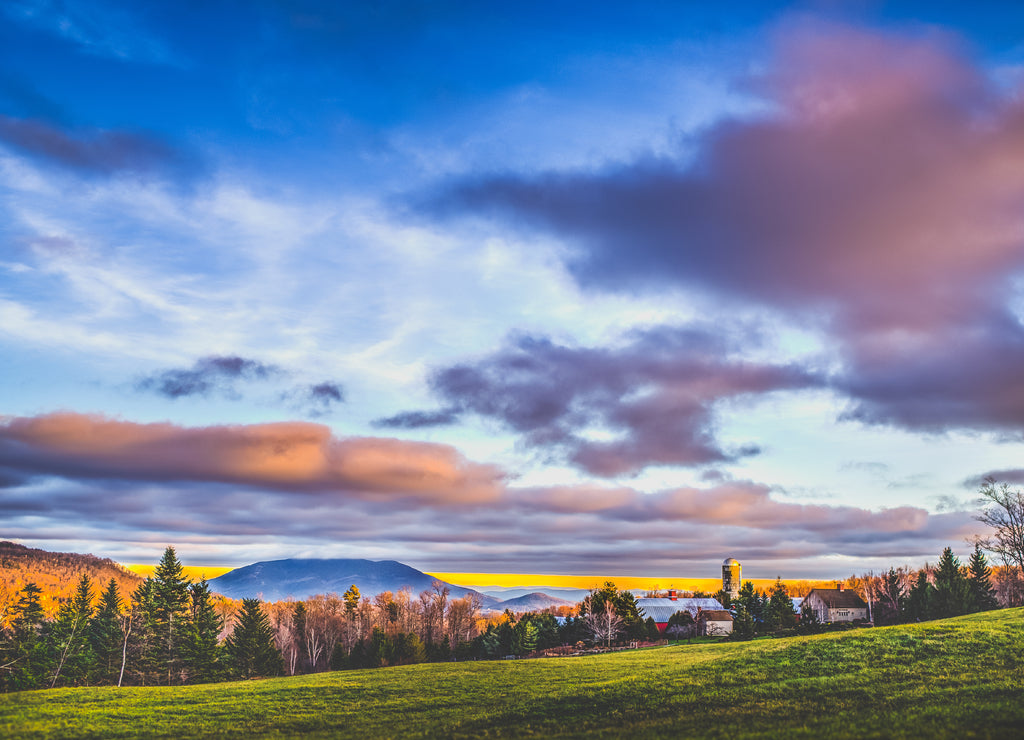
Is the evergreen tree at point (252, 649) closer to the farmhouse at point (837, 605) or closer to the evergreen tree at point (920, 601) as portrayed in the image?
the evergreen tree at point (920, 601)

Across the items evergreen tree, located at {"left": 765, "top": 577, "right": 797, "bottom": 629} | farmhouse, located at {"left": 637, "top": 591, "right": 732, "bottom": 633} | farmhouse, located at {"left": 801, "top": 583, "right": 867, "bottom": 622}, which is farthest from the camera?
farmhouse, located at {"left": 637, "top": 591, "right": 732, "bottom": 633}

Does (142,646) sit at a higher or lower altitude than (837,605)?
higher

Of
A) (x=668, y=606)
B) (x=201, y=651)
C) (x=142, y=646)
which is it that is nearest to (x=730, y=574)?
(x=668, y=606)

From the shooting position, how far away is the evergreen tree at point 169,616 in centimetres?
7675

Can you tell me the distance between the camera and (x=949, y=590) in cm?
8856

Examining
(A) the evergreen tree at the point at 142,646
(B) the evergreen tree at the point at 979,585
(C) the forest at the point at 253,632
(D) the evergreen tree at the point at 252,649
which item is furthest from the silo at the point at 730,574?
(A) the evergreen tree at the point at 142,646

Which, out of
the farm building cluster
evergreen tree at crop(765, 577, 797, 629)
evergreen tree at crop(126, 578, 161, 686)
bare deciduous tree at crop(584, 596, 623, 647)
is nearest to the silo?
the farm building cluster

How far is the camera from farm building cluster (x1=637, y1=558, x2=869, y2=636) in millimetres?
119875

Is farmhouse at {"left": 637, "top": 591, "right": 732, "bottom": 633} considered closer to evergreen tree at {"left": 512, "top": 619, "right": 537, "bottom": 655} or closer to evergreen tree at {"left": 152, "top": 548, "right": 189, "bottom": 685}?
evergreen tree at {"left": 512, "top": 619, "right": 537, "bottom": 655}

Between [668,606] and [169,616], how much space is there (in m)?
98.9

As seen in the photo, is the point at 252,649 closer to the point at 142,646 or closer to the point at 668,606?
the point at 142,646

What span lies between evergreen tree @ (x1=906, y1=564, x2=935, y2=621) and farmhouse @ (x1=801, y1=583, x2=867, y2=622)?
33350 millimetres

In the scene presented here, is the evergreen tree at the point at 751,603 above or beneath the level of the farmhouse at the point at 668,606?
above

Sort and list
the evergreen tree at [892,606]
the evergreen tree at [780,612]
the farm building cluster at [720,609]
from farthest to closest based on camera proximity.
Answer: the farm building cluster at [720,609] → the evergreen tree at [892,606] → the evergreen tree at [780,612]
